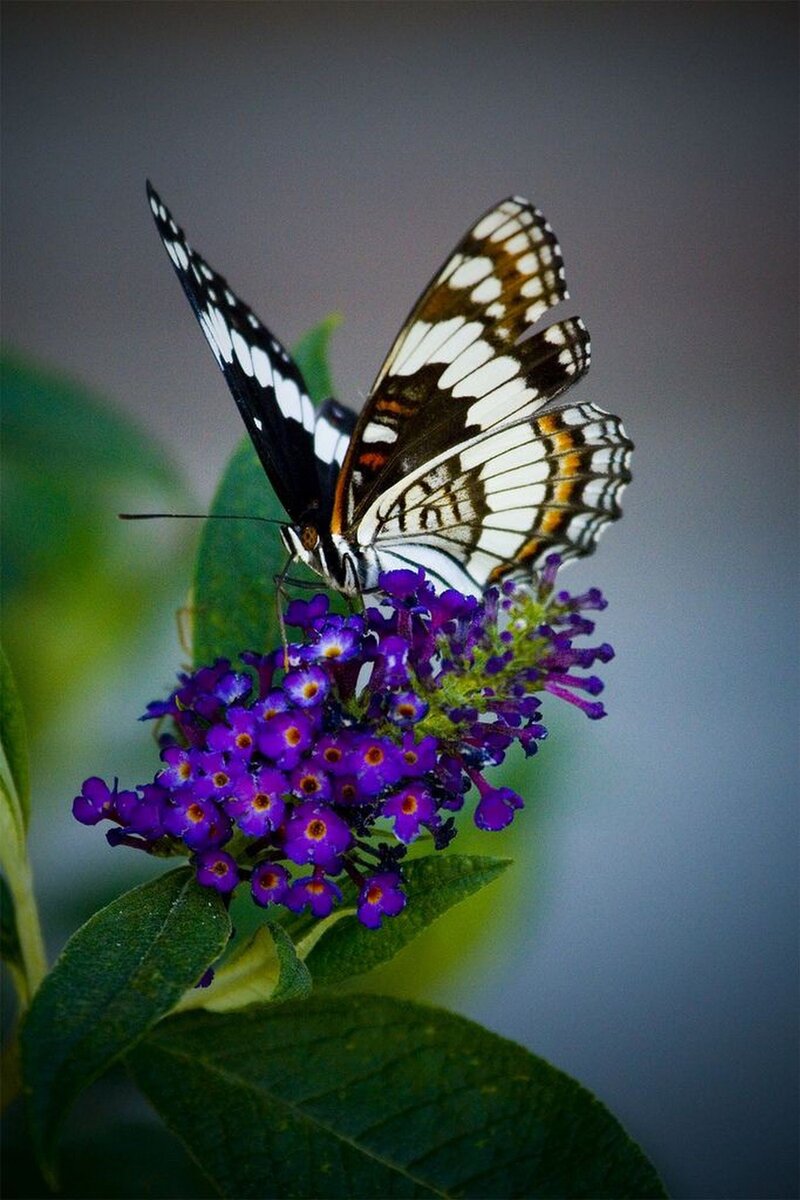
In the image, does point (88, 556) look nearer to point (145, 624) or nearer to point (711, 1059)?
point (145, 624)

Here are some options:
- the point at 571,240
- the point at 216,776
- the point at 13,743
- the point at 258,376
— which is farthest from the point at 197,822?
the point at 571,240

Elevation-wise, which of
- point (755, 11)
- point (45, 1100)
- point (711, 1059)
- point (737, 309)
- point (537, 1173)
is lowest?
point (711, 1059)

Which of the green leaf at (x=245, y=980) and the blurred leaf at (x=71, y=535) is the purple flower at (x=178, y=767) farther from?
the blurred leaf at (x=71, y=535)

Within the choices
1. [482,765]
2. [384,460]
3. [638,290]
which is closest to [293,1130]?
[482,765]

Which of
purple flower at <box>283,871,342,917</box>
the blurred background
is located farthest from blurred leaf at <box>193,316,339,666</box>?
the blurred background

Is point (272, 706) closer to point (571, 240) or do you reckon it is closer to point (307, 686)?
point (307, 686)

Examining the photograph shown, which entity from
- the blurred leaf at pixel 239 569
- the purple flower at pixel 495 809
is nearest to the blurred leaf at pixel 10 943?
the blurred leaf at pixel 239 569

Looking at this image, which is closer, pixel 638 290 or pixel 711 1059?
pixel 711 1059
